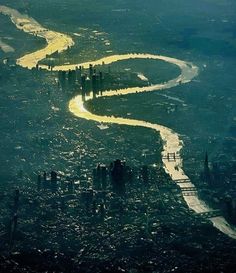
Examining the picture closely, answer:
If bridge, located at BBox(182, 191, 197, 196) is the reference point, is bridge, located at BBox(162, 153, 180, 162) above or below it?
below

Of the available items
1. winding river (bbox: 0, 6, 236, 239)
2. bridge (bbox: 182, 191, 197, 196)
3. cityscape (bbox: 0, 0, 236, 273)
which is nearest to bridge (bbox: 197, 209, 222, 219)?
cityscape (bbox: 0, 0, 236, 273)

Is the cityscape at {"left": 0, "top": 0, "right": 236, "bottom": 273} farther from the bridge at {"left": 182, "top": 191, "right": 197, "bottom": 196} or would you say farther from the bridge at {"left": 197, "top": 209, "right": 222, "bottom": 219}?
the bridge at {"left": 197, "top": 209, "right": 222, "bottom": 219}

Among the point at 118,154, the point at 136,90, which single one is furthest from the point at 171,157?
the point at 136,90

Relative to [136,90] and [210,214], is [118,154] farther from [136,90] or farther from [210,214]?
[136,90]

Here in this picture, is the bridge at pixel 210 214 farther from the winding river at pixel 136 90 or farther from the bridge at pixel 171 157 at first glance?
the bridge at pixel 171 157

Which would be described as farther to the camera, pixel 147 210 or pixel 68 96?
pixel 68 96

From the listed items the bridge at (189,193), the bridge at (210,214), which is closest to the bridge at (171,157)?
the bridge at (189,193)

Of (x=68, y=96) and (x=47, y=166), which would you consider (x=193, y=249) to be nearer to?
(x=47, y=166)

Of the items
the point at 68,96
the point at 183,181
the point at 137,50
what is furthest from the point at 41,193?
the point at 137,50
